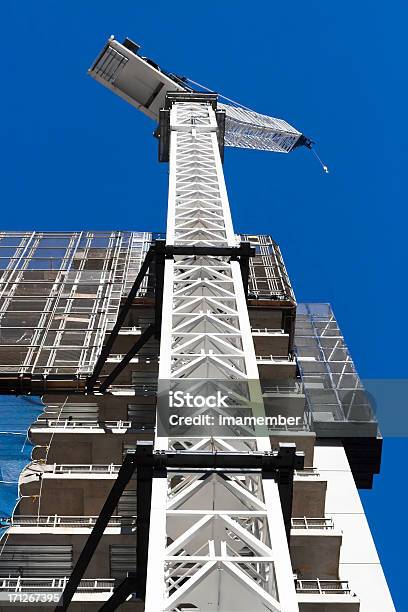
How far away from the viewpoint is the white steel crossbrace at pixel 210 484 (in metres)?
18.4

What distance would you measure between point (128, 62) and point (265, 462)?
5244cm

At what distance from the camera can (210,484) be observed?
22047 mm

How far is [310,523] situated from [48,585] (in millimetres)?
10025

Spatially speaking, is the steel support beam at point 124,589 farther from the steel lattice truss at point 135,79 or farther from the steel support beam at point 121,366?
the steel lattice truss at point 135,79

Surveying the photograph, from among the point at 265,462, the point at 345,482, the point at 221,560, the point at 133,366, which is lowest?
the point at 221,560

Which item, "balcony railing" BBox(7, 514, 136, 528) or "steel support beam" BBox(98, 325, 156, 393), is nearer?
"balcony railing" BBox(7, 514, 136, 528)

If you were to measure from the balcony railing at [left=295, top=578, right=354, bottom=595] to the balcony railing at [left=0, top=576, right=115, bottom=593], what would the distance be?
5.94m

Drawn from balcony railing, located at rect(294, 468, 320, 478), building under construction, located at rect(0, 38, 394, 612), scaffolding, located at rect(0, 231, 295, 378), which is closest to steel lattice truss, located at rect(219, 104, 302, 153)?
building under construction, located at rect(0, 38, 394, 612)

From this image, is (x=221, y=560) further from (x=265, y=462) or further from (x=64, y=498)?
(x=64, y=498)

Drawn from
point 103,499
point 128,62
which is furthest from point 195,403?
point 128,62

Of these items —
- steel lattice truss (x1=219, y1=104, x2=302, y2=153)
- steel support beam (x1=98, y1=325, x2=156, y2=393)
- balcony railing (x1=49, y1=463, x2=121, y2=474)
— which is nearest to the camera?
balcony railing (x1=49, y1=463, x2=121, y2=474)

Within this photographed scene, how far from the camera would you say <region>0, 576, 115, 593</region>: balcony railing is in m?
29.5

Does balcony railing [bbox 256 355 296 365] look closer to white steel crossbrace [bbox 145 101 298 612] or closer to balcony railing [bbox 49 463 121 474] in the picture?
white steel crossbrace [bbox 145 101 298 612]

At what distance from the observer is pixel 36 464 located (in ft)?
120
